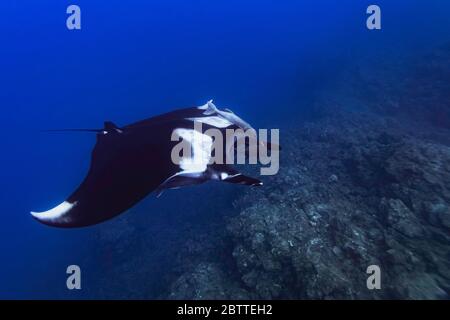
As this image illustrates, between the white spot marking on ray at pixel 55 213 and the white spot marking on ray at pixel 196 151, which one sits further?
the white spot marking on ray at pixel 196 151

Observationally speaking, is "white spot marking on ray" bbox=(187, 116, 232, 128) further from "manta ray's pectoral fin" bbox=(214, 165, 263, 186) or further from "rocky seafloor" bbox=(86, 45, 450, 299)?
"rocky seafloor" bbox=(86, 45, 450, 299)

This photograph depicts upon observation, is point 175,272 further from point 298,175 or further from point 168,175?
point 168,175

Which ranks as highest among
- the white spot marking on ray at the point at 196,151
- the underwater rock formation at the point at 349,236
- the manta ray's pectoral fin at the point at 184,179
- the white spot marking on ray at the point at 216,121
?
the white spot marking on ray at the point at 216,121

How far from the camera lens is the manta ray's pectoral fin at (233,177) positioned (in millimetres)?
2665

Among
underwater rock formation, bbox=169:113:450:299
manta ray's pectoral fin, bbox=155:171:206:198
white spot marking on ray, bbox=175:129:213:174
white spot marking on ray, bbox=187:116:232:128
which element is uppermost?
white spot marking on ray, bbox=187:116:232:128

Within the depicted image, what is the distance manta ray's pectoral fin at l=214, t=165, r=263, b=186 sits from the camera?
267 centimetres

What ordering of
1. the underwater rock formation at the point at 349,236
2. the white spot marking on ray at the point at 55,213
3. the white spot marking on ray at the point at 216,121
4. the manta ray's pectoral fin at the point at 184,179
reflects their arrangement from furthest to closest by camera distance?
1. the underwater rock formation at the point at 349,236
2. the white spot marking on ray at the point at 216,121
3. the manta ray's pectoral fin at the point at 184,179
4. the white spot marking on ray at the point at 55,213

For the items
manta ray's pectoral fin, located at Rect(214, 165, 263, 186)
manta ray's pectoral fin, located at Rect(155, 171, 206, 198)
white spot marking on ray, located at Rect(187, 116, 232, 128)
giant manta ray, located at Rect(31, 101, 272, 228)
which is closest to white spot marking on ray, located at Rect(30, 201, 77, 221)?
giant manta ray, located at Rect(31, 101, 272, 228)

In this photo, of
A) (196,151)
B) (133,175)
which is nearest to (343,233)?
(196,151)

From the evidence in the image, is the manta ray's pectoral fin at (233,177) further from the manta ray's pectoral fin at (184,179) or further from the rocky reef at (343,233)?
the rocky reef at (343,233)

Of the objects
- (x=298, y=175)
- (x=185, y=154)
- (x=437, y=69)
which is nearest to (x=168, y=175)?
(x=185, y=154)

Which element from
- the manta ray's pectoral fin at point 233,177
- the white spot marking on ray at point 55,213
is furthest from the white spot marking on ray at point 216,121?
the white spot marking on ray at point 55,213

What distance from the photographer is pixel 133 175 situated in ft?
9.25

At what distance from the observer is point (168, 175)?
2742mm
